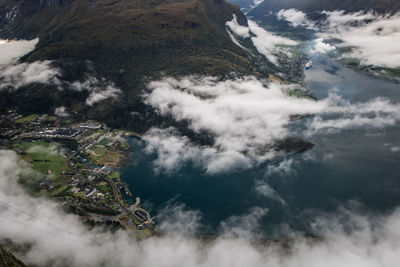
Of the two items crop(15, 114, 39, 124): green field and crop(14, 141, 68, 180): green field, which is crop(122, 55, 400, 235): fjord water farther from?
crop(15, 114, 39, 124): green field

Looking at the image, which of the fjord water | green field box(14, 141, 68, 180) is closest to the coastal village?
green field box(14, 141, 68, 180)

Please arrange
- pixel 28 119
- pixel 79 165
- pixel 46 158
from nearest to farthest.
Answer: pixel 79 165
pixel 46 158
pixel 28 119

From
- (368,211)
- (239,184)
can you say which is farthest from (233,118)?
(368,211)

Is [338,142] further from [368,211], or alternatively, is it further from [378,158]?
[368,211]

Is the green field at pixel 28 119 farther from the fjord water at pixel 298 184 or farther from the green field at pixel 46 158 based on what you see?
the fjord water at pixel 298 184

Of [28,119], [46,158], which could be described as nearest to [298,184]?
[46,158]

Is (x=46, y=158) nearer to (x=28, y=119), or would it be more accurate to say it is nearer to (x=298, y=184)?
(x=28, y=119)
